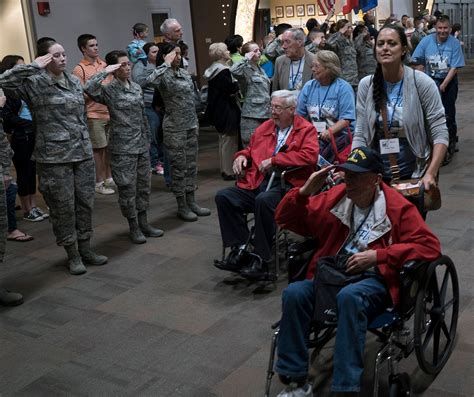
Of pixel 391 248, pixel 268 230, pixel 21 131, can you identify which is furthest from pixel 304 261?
pixel 21 131

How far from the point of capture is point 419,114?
10.2 ft

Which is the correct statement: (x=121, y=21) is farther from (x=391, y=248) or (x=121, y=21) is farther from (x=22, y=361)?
(x=391, y=248)

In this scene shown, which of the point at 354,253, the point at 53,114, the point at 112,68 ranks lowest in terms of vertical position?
the point at 354,253

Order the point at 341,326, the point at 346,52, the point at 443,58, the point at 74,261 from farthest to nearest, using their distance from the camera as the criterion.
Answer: the point at 346,52 → the point at 443,58 → the point at 74,261 → the point at 341,326

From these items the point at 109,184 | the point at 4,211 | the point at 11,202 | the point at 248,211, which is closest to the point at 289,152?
the point at 248,211

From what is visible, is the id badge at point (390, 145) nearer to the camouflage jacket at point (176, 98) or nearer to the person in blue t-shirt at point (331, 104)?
the person in blue t-shirt at point (331, 104)

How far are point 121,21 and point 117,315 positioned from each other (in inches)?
242

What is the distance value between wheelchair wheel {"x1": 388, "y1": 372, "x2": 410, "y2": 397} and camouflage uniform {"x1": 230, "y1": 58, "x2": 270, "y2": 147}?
4.06 metres

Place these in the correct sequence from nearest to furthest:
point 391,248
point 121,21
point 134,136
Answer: point 391,248 < point 134,136 < point 121,21

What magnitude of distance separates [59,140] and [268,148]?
1.37m

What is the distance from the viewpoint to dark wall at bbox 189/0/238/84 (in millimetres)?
10391

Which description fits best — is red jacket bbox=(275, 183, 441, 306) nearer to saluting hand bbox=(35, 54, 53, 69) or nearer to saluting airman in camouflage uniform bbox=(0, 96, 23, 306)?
saluting airman in camouflage uniform bbox=(0, 96, 23, 306)

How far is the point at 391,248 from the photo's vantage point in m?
2.50

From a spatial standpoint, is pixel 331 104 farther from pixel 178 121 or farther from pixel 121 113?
pixel 121 113
